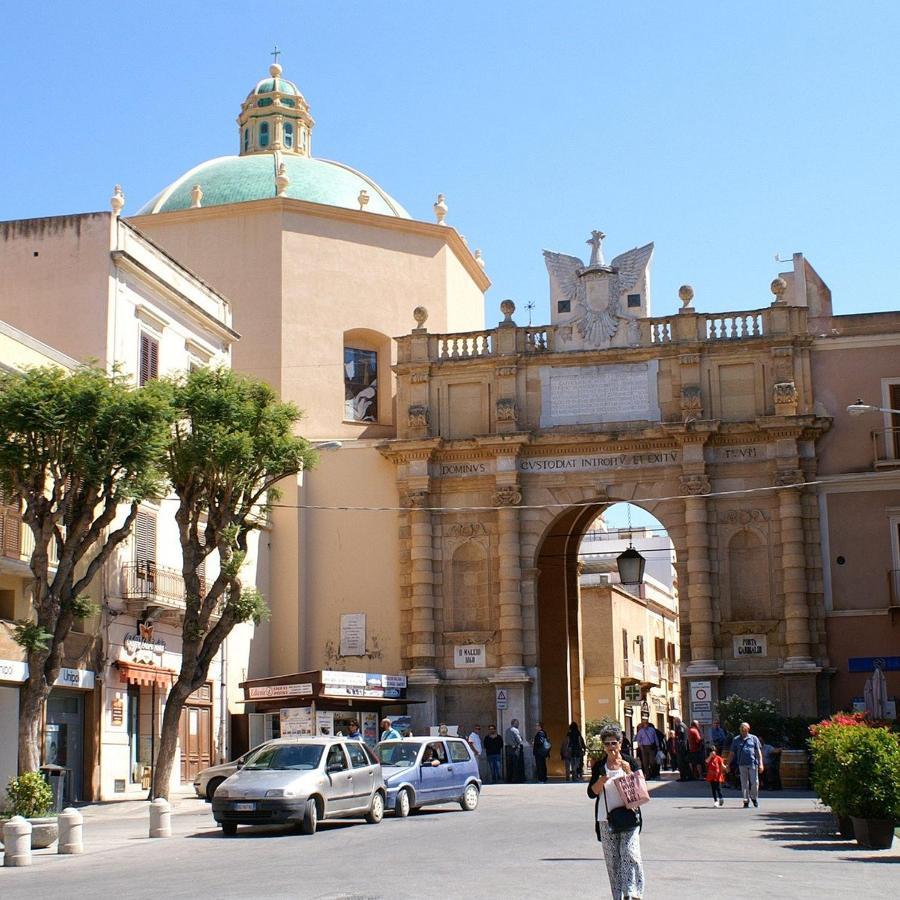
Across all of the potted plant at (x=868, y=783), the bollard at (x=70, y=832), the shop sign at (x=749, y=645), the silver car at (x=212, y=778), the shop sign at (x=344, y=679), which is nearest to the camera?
the potted plant at (x=868, y=783)

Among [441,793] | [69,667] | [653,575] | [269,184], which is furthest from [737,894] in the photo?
[653,575]

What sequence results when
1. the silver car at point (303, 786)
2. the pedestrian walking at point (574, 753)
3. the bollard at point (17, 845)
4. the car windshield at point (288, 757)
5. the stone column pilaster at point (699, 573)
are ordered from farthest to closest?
the stone column pilaster at point (699, 573) → the pedestrian walking at point (574, 753) → the car windshield at point (288, 757) → the silver car at point (303, 786) → the bollard at point (17, 845)

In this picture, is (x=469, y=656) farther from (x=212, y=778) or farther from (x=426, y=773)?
(x=426, y=773)

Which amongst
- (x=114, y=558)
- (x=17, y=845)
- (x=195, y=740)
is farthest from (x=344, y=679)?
(x=17, y=845)

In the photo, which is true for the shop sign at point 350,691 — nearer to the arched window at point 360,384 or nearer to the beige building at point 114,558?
the beige building at point 114,558

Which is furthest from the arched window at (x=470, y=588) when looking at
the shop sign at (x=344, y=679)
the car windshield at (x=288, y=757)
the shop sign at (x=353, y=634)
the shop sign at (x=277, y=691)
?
the car windshield at (x=288, y=757)

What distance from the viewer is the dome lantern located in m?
52.4

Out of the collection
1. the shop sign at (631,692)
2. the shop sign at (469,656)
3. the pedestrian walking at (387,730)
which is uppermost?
the shop sign at (469,656)

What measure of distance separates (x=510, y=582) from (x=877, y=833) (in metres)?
23.0

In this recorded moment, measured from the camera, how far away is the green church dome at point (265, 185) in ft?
156

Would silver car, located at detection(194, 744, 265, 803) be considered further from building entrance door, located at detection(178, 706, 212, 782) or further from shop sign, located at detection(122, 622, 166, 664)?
building entrance door, located at detection(178, 706, 212, 782)

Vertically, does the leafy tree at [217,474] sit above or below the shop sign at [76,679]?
above

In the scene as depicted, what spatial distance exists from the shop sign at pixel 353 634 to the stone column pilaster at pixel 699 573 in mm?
9045

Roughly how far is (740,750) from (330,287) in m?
22.5
